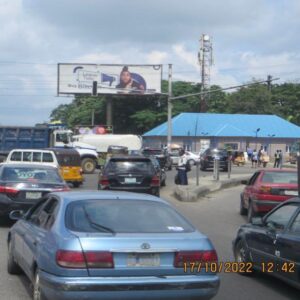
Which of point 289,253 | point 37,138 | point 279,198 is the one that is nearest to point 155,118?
point 37,138

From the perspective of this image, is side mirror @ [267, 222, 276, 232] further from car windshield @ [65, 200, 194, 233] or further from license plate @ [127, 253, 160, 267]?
license plate @ [127, 253, 160, 267]

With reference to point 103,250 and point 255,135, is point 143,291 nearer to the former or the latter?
point 103,250

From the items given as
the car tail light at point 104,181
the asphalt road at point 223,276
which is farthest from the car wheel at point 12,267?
the car tail light at point 104,181

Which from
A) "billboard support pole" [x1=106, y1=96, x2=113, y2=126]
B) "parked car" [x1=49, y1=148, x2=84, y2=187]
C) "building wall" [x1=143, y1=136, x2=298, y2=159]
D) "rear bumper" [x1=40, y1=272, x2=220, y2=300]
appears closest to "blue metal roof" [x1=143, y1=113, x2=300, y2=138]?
"building wall" [x1=143, y1=136, x2=298, y2=159]

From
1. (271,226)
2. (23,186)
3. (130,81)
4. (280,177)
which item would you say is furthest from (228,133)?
(271,226)

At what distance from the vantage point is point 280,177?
54.9ft

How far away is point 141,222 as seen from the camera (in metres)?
6.84

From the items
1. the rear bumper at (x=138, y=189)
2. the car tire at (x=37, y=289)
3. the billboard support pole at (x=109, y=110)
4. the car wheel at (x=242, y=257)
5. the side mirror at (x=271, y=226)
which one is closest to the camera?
the car tire at (x=37, y=289)

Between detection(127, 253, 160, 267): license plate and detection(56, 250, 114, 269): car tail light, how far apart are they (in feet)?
0.61

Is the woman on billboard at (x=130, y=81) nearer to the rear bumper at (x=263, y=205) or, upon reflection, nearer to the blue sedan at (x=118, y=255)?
the rear bumper at (x=263, y=205)

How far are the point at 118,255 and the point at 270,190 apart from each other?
10494 mm

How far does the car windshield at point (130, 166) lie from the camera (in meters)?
20.3

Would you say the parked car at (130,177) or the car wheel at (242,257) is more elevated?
the parked car at (130,177)

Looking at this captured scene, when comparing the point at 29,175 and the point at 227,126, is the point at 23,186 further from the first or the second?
the point at 227,126
